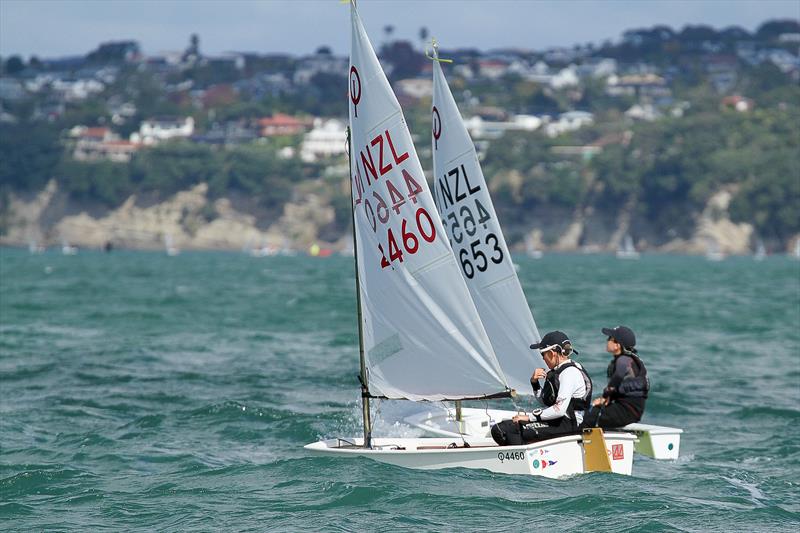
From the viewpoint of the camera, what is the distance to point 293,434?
20.0 metres

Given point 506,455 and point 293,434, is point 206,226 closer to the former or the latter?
point 293,434

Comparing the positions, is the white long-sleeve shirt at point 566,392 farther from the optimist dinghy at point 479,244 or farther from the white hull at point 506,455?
the optimist dinghy at point 479,244

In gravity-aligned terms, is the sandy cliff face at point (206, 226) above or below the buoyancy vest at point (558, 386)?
above

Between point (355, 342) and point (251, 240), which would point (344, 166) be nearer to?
point (251, 240)

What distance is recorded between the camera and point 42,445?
61.2 ft

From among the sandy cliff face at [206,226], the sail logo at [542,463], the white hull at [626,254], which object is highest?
the sandy cliff face at [206,226]

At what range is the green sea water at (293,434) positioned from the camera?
46.3ft

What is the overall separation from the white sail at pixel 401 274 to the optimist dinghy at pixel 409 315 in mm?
11

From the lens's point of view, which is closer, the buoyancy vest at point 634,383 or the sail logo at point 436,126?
the buoyancy vest at point 634,383

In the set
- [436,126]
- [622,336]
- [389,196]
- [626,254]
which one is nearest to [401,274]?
[389,196]

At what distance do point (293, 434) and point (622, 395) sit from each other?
5.96 metres

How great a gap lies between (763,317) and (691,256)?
4404 inches

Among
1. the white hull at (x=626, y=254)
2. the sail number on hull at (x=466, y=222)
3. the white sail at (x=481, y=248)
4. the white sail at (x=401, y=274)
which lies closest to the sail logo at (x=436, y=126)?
the white sail at (x=481, y=248)

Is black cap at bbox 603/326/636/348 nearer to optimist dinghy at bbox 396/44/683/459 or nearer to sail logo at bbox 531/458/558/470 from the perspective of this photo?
sail logo at bbox 531/458/558/470
